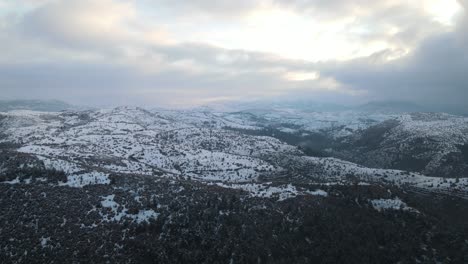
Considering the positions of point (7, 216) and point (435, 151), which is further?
point (435, 151)

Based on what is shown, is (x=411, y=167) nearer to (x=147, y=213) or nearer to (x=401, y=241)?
(x=401, y=241)

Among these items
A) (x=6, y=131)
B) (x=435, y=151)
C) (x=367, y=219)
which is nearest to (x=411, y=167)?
(x=435, y=151)

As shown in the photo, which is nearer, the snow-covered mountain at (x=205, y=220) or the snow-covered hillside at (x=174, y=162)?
the snow-covered mountain at (x=205, y=220)

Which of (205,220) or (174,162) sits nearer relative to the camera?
(205,220)

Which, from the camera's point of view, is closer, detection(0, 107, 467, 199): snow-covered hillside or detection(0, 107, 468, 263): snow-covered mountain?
detection(0, 107, 468, 263): snow-covered mountain

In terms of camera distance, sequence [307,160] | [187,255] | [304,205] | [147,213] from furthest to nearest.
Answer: [307,160] < [304,205] < [147,213] < [187,255]

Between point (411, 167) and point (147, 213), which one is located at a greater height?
point (147, 213)

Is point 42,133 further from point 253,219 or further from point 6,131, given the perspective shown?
point 253,219

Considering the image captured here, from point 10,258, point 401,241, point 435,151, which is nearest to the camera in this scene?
point 10,258

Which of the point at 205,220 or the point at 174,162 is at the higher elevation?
the point at 205,220
